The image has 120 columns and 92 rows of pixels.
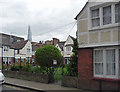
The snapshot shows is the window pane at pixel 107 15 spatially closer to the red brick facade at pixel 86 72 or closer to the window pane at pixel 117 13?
the window pane at pixel 117 13

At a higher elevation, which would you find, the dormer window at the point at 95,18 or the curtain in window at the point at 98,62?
the dormer window at the point at 95,18

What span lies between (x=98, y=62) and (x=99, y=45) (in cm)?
105

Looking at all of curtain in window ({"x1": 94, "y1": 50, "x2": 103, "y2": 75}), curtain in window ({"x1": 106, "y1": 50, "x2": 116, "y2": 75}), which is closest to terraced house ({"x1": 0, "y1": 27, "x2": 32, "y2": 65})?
curtain in window ({"x1": 94, "y1": 50, "x2": 103, "y2": 75})

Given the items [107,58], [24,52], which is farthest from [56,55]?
[24,52]

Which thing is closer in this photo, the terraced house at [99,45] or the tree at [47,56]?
the terraced house at [99,45]

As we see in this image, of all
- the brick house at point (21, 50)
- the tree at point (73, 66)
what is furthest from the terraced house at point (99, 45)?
the brick house at point (21, 50)

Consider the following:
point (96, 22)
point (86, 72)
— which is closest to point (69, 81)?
point (86, 72)

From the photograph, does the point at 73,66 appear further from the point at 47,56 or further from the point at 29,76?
the point at 29,76

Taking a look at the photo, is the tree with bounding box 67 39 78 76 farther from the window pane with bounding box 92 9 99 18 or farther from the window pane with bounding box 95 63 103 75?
the window pane with bounding box 92 9 99 18

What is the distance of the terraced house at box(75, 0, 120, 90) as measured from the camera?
7.31m

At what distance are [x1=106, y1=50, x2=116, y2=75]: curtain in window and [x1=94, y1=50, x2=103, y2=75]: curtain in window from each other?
1.17ft

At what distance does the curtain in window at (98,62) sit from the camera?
307 inches

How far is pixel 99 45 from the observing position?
7.67 metres

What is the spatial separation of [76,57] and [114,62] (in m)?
2.70
